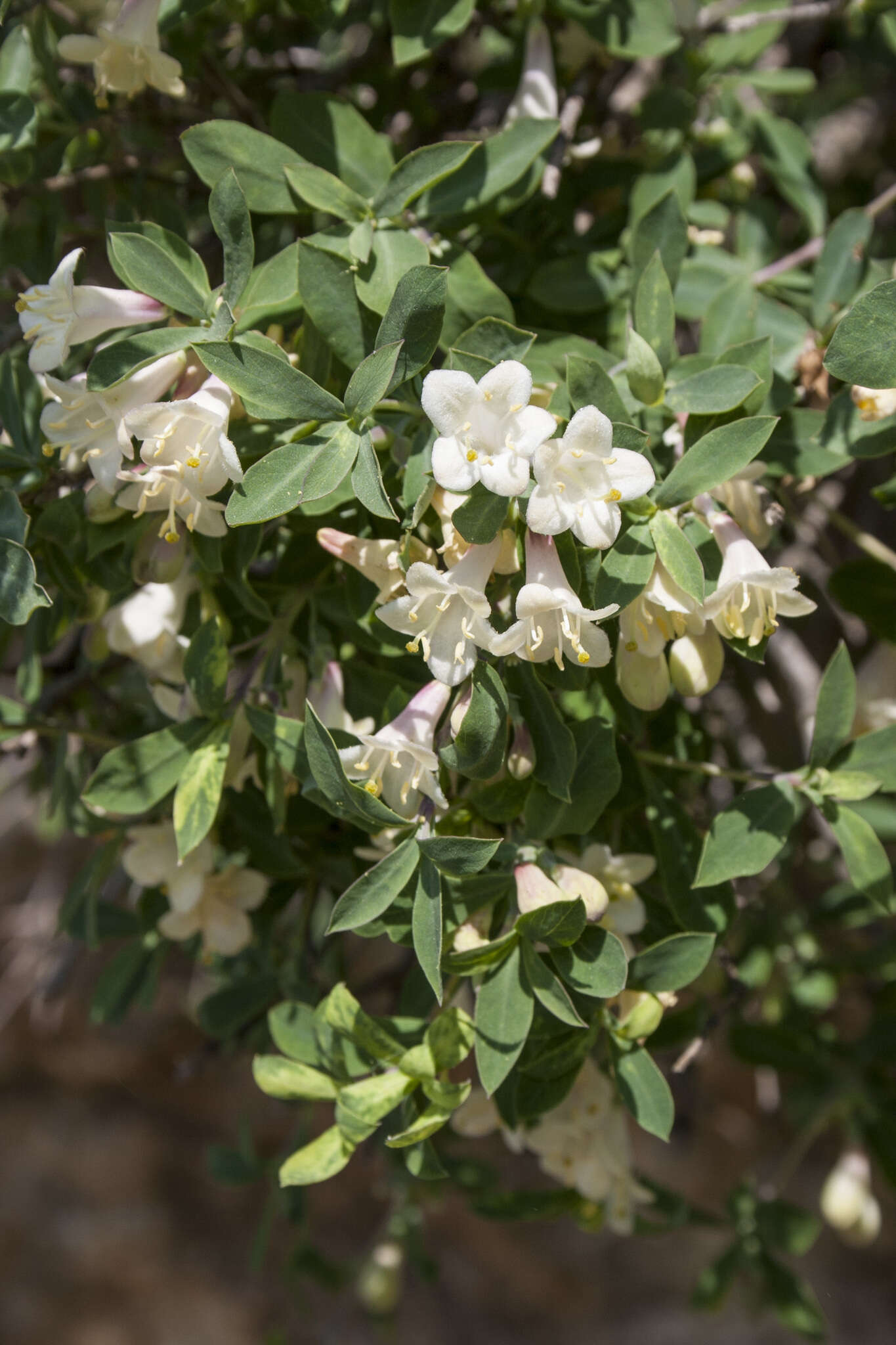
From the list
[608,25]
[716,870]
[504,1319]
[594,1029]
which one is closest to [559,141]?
[608,25]

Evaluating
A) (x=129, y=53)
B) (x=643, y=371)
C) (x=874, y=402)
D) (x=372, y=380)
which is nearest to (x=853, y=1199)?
(x=874, y=402)

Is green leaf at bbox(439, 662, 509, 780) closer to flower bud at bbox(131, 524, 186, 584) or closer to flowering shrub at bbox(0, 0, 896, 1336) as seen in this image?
flowering shrub at bbox(0, 0, 896, 1336)

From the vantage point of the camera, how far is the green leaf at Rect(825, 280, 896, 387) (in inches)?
34.3

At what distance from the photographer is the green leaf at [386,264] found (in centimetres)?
91

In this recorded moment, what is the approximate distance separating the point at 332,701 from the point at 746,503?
17.0 inches

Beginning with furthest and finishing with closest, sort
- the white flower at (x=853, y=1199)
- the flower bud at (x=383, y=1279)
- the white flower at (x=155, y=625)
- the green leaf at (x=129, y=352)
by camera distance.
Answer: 1. the flower bud at (x=383, y=1279)
2. the white flower at (x=853, y=1199)
3. the white flower at (x=155, y=625)
4. the green leaf at (x=129, y=352)

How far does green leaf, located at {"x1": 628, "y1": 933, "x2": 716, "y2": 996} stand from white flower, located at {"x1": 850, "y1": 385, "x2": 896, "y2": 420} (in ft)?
1.68

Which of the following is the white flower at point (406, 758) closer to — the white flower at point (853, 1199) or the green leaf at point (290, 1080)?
the green leaf at point (290, 1080)

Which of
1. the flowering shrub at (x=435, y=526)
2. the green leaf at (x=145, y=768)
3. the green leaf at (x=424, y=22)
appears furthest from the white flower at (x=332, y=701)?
the green leaf at (x=424, y=22)

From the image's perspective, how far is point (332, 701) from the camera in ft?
3.41

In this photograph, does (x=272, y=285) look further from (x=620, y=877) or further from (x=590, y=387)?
(x=620, y=877)

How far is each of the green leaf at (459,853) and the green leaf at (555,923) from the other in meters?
0.07

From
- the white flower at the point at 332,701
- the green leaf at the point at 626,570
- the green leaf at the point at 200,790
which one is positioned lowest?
the green leaf at the point at 200,790

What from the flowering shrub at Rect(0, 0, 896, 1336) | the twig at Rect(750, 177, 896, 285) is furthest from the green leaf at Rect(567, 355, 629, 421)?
the twig at Rect(750, 177, 896, 285)
